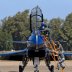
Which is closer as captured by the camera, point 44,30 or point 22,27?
point 44,30

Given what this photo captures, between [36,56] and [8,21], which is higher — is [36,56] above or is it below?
below

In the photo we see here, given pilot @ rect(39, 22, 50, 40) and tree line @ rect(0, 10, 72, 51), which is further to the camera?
tree line @ rect(0, 10, 72, 51)

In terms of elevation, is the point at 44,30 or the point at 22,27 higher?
the point at 22,27

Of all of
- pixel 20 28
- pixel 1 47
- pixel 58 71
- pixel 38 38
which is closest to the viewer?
pixel 38 38

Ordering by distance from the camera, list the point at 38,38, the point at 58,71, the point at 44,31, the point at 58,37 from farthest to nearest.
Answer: the point at 58,37
the point at 58,71
the point at 44,31
the point at 38,38

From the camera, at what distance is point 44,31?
15.8m

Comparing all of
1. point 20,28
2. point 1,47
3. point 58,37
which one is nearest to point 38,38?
point 1,47

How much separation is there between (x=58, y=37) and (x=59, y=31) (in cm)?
180

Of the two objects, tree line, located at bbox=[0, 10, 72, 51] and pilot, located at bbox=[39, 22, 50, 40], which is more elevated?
tree line, located at bbox=[0, 10, 72, 51]

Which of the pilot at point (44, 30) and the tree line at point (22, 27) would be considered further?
the tree line at point (22, 27)

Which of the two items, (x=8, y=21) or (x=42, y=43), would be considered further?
(x=8, y=21)

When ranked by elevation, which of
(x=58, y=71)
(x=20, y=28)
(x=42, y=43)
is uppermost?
(x=20, y=28)

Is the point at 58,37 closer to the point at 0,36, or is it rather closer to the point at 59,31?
the point at 59,31

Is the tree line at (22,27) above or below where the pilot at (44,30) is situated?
above
